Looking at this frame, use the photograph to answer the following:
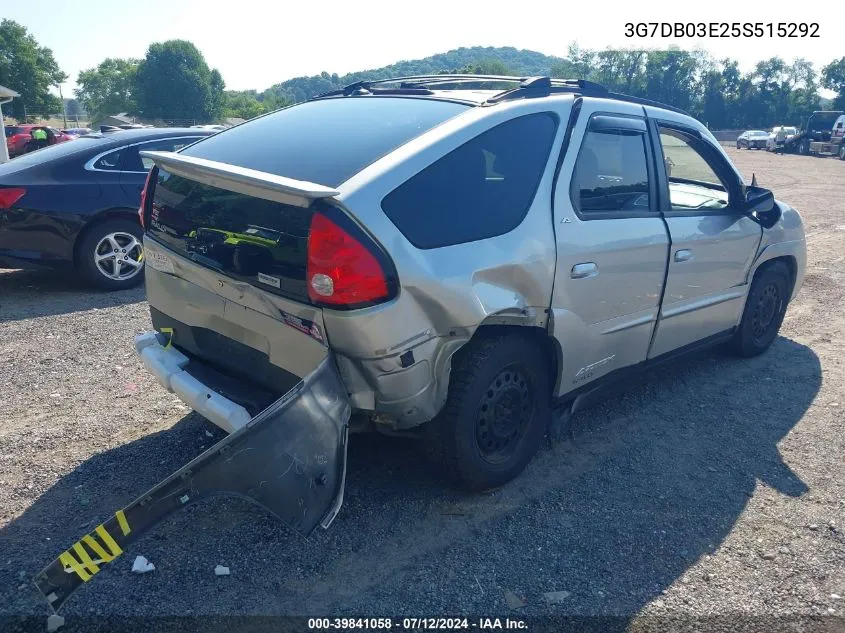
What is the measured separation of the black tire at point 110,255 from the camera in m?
6.80

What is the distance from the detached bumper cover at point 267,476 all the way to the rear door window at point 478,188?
2.29 feet

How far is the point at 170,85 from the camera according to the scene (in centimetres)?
10769

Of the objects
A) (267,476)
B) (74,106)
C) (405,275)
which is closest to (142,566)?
(267,476)

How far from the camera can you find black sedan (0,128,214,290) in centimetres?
646

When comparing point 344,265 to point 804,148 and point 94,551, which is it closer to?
point 94,551

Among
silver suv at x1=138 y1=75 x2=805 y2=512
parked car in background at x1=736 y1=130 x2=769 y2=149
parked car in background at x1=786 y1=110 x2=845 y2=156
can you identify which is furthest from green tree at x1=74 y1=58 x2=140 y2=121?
silver suv at x1=138 y1=75 x2=805 y2=512

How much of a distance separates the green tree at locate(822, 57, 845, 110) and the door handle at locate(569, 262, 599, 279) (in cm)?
8202

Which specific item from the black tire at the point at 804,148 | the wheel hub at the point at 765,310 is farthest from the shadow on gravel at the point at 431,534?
the black tire at the point at 804,148

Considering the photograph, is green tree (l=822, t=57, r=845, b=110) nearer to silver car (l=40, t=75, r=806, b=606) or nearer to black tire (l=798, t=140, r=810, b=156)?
Answer: black tire (l=798, t=140, r=810, b=156)

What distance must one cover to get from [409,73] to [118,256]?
34.3 meters

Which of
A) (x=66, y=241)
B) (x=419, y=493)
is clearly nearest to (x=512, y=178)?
(x=419, y=493)

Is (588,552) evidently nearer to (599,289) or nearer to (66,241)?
(599,289)

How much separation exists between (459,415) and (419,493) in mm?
601

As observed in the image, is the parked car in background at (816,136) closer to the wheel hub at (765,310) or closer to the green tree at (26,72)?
the wheel hub at (765,310)
